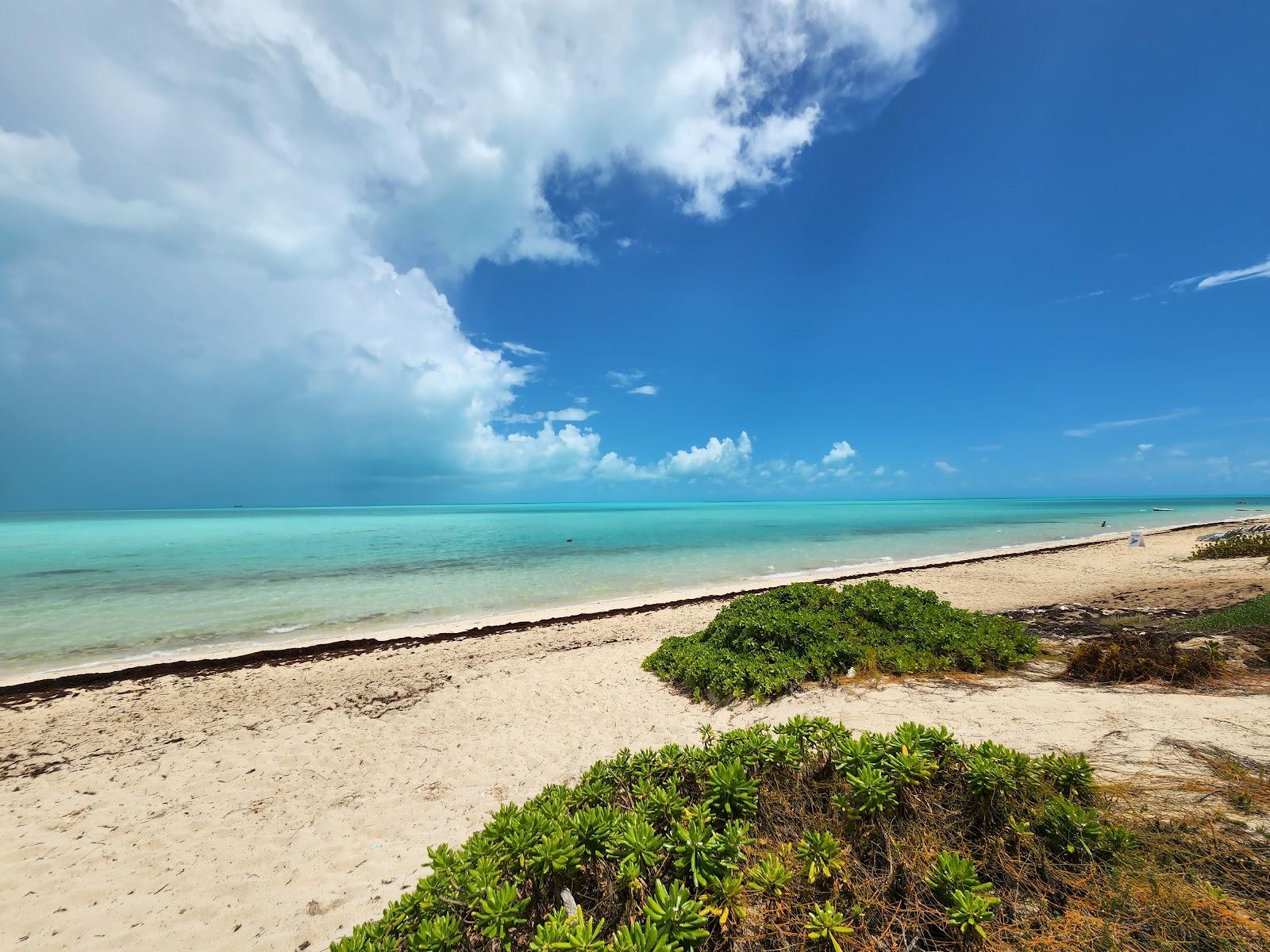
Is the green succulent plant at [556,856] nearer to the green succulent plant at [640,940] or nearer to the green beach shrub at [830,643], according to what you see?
the green succulent plant at [640,940]

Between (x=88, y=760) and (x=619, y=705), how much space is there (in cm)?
900

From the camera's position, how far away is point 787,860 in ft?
10.5

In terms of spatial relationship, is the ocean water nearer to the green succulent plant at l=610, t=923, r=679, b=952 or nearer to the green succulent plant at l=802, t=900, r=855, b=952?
the green succulent plant at l=610, t=923, r=679, b=952

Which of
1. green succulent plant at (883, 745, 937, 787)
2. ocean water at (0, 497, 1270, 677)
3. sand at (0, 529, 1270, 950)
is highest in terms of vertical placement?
green succulent plant at (883, 745, 937, 787)

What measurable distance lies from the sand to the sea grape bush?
6.05 ft

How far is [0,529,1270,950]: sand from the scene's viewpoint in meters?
4.88

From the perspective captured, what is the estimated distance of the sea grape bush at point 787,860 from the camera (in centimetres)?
274

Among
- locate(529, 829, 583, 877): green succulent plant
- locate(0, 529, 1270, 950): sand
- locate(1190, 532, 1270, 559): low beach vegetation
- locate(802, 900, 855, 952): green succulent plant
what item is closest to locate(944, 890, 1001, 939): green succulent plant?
locate(802, 900, 855, 952): green succulent plant

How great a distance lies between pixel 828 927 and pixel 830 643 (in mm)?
6903

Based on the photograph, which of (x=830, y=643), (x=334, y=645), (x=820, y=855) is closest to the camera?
(x=820, y=855)

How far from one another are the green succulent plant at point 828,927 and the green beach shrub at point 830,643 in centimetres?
557

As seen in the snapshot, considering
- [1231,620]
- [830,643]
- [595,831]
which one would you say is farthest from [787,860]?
[1231,620]

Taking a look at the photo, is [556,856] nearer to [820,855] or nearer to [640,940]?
[640,940]

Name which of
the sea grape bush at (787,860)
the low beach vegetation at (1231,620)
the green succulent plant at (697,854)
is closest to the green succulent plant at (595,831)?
the sea grape bush at (787,860)
